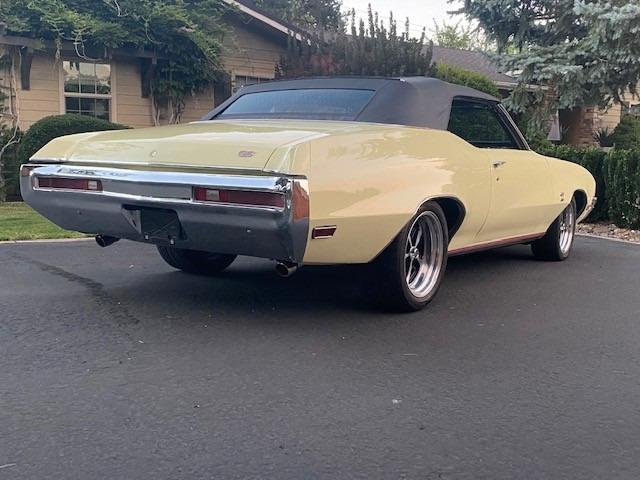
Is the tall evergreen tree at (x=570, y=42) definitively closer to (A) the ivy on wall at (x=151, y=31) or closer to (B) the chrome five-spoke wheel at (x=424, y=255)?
(A) the ivy on wall at (x=151, y=31)

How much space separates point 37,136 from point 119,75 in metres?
2.79

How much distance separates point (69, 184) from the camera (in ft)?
Result: 15.2

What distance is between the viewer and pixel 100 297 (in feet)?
16.5

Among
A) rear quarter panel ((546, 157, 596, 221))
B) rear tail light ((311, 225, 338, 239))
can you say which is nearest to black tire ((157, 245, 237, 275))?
rear tail light ((311, 225, 338, 239))

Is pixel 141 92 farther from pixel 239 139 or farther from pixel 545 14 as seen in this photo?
pixel 239 139

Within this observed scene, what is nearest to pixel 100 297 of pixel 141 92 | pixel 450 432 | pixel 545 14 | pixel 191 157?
pixel 191 157

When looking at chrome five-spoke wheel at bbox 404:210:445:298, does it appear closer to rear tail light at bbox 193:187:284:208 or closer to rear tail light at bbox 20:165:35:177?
rear tail light at bbox 193:187:284:208

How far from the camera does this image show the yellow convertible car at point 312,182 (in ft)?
13.0

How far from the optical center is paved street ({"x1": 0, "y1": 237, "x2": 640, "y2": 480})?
2670mm

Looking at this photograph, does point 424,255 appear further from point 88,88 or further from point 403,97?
point 88,88

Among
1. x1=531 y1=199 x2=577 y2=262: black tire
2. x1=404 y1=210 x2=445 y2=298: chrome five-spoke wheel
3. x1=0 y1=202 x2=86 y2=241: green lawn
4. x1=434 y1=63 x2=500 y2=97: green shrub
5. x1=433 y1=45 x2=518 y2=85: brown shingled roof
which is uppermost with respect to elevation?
x1=433 y1=45 x2=518 y2=85: brown shingled roof

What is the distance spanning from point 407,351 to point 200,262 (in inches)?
95.0

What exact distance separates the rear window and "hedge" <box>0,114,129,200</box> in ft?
23.4

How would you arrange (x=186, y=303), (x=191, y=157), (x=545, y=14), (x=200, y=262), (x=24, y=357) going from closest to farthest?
(x=24, y=357) → (x=191, y=157) → (x=186, y=303) → (x=200, y=262) → (x=545, y=14)
